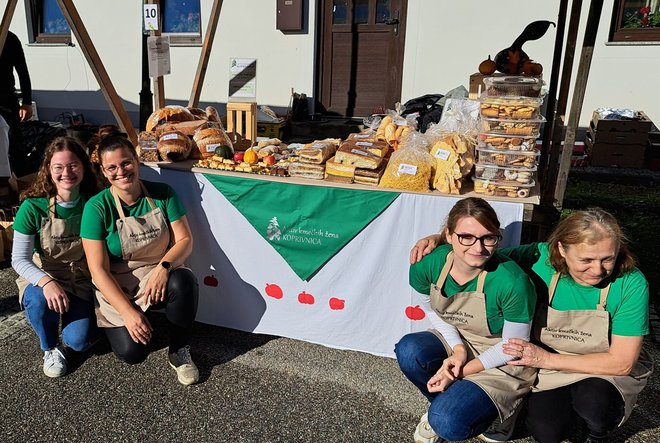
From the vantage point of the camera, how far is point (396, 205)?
274cm

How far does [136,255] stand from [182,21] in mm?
7397

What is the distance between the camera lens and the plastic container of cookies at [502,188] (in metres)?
2.66

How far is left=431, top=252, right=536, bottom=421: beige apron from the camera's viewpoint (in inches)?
82.7

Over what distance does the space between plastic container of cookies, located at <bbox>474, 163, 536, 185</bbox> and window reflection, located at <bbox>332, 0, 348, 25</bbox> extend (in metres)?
6.33

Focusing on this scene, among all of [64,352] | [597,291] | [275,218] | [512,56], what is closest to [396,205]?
[275,218]

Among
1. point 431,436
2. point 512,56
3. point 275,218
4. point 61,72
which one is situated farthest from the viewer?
point 61,72

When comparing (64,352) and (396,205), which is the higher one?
(396,205)

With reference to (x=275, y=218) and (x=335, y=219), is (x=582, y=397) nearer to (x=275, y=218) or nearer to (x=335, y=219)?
(x=335, y=219)

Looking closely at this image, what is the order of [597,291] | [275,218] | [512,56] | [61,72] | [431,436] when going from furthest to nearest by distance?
[61,72], [512,56], [275,218], [431,436], [597,291]

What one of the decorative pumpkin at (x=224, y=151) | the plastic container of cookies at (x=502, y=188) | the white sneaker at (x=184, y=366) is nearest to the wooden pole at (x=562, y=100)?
the plastic container of cookies at (x=502, y=188)

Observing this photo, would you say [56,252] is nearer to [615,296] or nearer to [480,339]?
[480,339]

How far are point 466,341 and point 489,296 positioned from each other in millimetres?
295

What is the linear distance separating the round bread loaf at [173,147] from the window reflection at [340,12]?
A: 5.81 meters

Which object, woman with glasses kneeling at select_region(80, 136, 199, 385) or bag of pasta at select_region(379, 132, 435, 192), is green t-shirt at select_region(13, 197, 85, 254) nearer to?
woman with glasses kneeling at select_region(80, 136, 199, 385)
